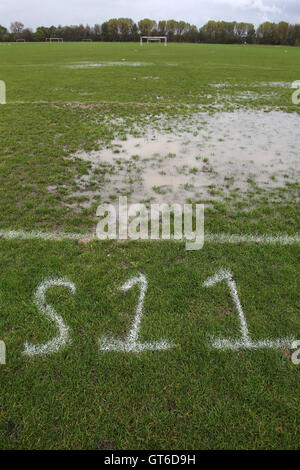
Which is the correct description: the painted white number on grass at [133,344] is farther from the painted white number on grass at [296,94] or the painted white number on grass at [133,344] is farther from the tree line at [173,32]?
the tree line at [173,32]

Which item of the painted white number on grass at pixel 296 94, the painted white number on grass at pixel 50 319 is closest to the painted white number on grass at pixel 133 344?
the painted white number on grass at pixel 50 319

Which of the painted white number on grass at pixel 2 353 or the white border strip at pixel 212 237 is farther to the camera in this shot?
the white border strip at pixel 212 237

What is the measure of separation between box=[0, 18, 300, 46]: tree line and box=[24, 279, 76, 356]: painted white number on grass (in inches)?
3852

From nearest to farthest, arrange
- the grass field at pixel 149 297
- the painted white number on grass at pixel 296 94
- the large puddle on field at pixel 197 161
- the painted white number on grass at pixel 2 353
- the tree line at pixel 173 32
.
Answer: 1. the grass field at pixel 149 297
2. the painted white number on grass at pixel 2 353
3. the large puddle on field at pixel 197 161
4. the painted white number on grass at pixel 296 94
5. the tree line at pixel 173 32

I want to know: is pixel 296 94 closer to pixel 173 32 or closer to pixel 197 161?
pixel 197 161

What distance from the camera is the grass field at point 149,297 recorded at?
2.10 m

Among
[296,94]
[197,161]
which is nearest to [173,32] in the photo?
[296,94]

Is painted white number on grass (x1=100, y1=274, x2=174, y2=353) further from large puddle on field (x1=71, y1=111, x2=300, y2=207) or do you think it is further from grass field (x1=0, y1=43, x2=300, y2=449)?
large puddle on field (x1=71, y1=111, x2=300, y2=207)

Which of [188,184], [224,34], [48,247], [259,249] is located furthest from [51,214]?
[224,34]

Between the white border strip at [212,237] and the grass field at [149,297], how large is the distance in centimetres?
3

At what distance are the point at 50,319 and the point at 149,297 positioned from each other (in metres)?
0.98

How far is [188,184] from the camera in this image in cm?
529

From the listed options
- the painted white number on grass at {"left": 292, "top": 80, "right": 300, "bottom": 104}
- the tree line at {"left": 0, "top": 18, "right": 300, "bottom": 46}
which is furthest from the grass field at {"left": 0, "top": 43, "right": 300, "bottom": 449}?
the tree line at {"left": 0, "top": 18, "right": 300, "bottom": 46}

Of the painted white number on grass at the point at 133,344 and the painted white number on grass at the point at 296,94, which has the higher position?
the painted white number on grass at the point at 296,94
